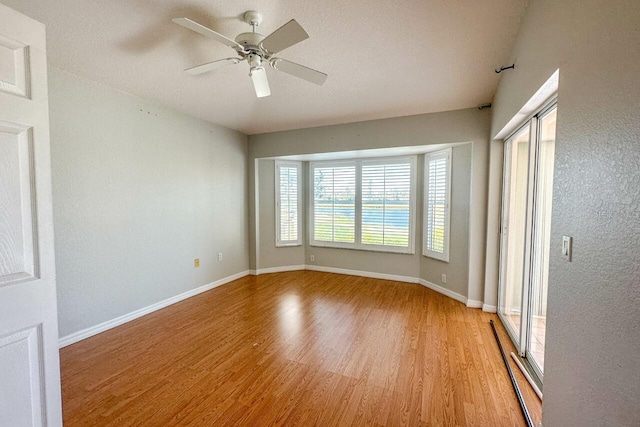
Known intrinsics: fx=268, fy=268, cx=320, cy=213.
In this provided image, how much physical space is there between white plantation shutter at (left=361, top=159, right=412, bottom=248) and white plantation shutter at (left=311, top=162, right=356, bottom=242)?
9.4 inches

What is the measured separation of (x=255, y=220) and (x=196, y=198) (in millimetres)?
1206

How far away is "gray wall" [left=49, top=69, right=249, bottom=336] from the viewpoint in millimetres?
2492

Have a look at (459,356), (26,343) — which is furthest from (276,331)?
(26,343)

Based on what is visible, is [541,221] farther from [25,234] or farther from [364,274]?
[25,234]

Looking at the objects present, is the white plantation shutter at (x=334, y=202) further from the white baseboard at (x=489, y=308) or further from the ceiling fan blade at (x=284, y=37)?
the ceiling fan blade at (x=284, y=37)

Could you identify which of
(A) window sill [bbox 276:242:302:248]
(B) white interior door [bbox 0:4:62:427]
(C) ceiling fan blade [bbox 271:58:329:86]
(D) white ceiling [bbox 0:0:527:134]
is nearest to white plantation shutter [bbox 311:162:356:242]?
(A) window sill [bbox 276:242:302:248]

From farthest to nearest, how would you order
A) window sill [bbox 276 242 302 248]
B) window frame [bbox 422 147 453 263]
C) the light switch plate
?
1. window sill [bbox 276 242 302 248]
2. window frame [bbox 422 147 453 263]
3. the light switch plate

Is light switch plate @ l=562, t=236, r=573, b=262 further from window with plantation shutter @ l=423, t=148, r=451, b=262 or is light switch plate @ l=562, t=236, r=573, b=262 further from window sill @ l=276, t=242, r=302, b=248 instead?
window sill @ l=276, t=242, r=302, b=248

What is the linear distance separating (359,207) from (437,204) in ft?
4.22

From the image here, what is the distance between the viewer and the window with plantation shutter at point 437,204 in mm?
3744

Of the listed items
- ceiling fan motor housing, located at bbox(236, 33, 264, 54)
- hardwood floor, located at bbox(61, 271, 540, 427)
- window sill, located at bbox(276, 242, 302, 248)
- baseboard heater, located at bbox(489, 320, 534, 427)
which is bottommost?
hardwood floor, located at bbox(61, 271, 540, 427)

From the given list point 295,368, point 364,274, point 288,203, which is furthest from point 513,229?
point 288,203

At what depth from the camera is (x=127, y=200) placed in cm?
298

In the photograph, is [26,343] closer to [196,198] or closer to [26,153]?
[26,153]
